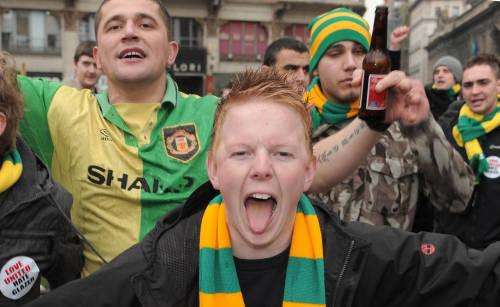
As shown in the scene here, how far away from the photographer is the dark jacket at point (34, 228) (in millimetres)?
2271

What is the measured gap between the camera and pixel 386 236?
200 cm

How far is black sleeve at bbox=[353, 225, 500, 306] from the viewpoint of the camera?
1.89 metres

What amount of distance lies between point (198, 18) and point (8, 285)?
94.0 feet

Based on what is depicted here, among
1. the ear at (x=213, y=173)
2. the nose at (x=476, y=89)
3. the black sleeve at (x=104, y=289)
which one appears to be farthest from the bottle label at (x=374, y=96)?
the nose at (x=476, y=89)

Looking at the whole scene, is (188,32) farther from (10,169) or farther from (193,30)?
(10,169)

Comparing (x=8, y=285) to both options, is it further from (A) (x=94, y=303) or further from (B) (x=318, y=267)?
(B) (x=318, y=267)

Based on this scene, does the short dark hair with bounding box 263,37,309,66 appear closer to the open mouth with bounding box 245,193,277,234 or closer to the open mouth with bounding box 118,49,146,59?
the open mouth with bounding box 118,49,146,59

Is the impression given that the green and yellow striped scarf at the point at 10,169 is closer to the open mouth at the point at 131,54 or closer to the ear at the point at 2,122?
the ear at the point at 2,122

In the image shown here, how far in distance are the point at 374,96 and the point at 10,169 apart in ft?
4.80

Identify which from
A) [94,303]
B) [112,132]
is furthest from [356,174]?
[94,303]

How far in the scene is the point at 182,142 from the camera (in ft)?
9.04

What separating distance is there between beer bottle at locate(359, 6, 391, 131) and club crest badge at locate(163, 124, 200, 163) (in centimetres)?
81

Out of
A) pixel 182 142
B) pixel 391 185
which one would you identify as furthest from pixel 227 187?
pixel 391 185

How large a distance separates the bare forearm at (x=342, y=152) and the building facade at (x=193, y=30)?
24396mm
